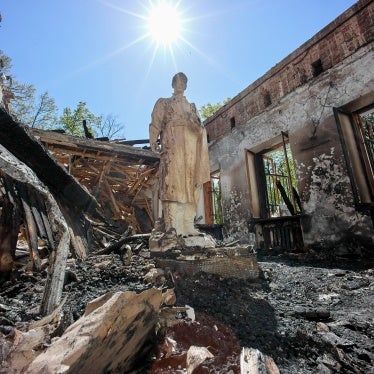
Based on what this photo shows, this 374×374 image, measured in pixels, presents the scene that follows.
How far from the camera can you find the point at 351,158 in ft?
21.7

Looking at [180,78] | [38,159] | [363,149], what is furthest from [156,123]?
[363,149]

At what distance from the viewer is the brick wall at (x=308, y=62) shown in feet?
21.8

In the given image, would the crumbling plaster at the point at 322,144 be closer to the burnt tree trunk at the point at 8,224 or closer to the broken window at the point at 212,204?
the broken window at the point at 212,204

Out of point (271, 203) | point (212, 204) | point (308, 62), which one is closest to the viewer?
point (308, 62)

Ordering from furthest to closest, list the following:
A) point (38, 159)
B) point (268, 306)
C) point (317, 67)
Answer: point (317, 67) < point (38, 159) < point (268, 306)

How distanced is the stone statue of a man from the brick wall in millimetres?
5459

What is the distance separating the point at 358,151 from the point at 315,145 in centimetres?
110

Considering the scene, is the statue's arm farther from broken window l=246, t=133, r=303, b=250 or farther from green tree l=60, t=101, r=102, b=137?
green tree l=60, t=101, r=102, b=137

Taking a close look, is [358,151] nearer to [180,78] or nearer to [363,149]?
[363,149]

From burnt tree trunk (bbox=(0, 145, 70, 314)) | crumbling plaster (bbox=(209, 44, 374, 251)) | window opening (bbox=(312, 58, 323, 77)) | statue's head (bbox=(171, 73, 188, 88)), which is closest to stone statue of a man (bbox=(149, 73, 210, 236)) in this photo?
statue's head (bbox=(171, 73, 188, 88))

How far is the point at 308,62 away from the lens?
7.91m

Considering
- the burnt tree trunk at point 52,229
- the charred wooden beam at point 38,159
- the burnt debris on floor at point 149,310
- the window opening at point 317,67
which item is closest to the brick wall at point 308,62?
the window opening at point 317,67

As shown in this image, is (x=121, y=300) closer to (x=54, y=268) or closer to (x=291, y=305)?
(x=54, y=268)

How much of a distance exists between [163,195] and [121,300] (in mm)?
2812
